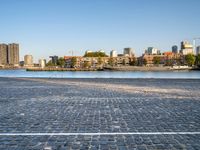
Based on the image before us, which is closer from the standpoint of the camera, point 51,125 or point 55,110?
point 51,125

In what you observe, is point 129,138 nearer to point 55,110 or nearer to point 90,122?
point 90,122

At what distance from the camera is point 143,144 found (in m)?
5.84

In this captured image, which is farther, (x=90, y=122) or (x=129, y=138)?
(x=90, y=122)

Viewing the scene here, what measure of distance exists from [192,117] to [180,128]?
1690mm

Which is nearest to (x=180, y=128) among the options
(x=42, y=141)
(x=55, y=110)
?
(x=42, y=141)

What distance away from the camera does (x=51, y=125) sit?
7.69 metres

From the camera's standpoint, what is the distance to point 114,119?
855 cm

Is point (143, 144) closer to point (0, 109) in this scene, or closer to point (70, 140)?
point (70, 140)

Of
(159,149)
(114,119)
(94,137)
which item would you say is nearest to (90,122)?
(114,119)

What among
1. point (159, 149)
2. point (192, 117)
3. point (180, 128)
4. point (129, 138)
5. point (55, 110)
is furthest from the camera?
point (55, 110)

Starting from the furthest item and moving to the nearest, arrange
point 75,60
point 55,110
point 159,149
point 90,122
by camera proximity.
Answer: point 75,60 < point 55,110 < point 90,122 < point 159,149

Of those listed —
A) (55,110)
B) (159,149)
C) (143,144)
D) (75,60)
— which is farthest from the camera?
(75,60)

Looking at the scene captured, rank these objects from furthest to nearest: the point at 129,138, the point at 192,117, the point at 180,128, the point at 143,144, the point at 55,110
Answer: the point at 55,110 → the point at 192,117 → the point at 180,128 → the point at 129,138 → the point at 143,144

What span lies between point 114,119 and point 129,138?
224cm
